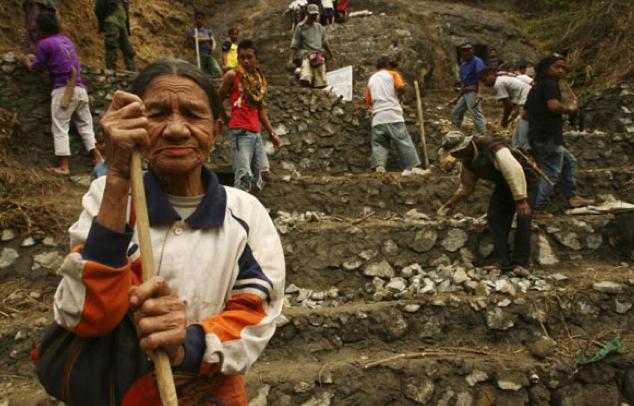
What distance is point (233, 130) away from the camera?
4727 mm

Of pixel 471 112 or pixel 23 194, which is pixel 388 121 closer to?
pixel 471 112

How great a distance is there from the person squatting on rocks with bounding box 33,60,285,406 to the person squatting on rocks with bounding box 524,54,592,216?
4.45 metres

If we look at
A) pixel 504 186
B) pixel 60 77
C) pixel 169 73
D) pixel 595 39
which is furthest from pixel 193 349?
pixel 595 39

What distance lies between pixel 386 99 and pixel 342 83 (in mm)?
2100

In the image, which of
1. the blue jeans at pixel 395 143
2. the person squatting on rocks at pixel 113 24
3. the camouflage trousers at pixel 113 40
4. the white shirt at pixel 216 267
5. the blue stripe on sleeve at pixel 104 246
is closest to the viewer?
the blue stripe on sleeve at pixel 104 246

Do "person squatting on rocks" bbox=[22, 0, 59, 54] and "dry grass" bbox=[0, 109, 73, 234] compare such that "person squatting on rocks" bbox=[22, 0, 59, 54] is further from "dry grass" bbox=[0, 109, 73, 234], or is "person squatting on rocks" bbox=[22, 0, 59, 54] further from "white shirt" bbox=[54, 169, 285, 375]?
"white shirt" bbox=[54, 169, 285, 375]

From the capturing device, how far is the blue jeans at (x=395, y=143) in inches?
249

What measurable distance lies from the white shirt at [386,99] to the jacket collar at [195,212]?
536 centimetres

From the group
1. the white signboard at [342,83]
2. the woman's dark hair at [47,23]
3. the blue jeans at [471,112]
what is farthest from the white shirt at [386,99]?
the woman's dark hair at [47,23]

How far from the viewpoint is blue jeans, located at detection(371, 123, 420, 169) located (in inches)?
249

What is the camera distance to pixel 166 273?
115cm

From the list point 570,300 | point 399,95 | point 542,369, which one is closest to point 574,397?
point 542,369

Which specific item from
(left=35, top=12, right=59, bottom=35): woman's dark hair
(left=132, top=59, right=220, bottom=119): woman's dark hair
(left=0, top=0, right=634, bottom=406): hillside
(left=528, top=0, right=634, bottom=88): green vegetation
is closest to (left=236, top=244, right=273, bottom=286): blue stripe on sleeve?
(left=132, top=59, right=220, bottom=119): woman's dark hair

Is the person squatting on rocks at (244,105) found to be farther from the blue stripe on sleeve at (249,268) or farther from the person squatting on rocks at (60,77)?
the blue stripe on sleeve at (249,268)
